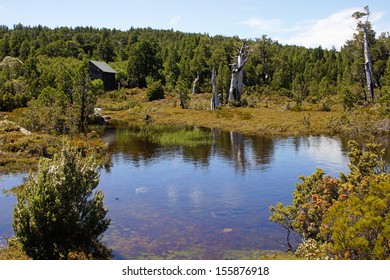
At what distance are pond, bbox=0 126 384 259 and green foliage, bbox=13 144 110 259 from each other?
2.09m

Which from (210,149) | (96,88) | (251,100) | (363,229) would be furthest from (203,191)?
(251,100)

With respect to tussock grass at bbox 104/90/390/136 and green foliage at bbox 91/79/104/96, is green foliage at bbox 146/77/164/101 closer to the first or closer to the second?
tussock grass at bbox 104/90/390/136

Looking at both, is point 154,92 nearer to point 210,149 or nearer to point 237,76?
point 237,76

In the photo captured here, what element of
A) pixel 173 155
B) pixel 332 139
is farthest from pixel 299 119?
pixel 173 155

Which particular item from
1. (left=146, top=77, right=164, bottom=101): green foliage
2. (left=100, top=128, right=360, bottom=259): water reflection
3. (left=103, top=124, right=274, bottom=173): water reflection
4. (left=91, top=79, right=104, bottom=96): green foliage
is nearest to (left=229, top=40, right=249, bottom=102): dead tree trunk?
(left=146, top=77, right=164, bottom=101): green foliage

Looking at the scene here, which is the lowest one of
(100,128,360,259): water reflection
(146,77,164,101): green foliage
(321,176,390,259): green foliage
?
(100,128,360,259): water reflection

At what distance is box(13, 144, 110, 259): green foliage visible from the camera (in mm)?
15766

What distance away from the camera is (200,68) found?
376 feet

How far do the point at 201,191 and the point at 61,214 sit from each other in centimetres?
1287

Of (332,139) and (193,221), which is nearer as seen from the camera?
(193,221)

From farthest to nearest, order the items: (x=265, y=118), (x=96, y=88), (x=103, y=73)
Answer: (x=103, y=73), (x=96, y=88), (x=265, y=118)

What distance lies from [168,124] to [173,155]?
28694 millimetres

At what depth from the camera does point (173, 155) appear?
40969mm
